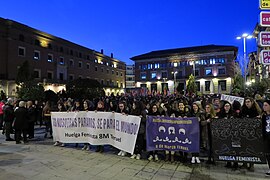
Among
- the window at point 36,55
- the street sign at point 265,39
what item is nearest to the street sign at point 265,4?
the street sign at point 265,39

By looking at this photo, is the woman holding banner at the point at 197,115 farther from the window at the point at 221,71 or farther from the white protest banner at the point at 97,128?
the window at the point at 221,71

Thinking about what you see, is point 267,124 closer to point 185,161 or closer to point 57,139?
point 185,161

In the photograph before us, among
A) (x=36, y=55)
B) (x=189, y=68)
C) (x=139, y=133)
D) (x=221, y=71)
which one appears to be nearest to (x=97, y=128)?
(x=139, y=133)

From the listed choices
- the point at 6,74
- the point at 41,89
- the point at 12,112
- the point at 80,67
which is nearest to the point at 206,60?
the point at 80,67

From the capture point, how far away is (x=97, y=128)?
8.09 metres

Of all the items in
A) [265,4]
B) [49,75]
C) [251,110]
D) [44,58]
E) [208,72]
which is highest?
[44,58]

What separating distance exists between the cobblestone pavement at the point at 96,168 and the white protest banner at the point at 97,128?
0.49 metres

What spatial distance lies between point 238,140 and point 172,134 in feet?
5.92

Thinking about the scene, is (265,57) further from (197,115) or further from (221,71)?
(221,71)

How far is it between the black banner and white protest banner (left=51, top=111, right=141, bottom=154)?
2394 mm

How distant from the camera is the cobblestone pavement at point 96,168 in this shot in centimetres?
568

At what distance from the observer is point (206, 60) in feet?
240

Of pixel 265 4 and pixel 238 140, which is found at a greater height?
pixel 265 4

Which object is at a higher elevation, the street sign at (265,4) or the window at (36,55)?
the window at (36,55)
